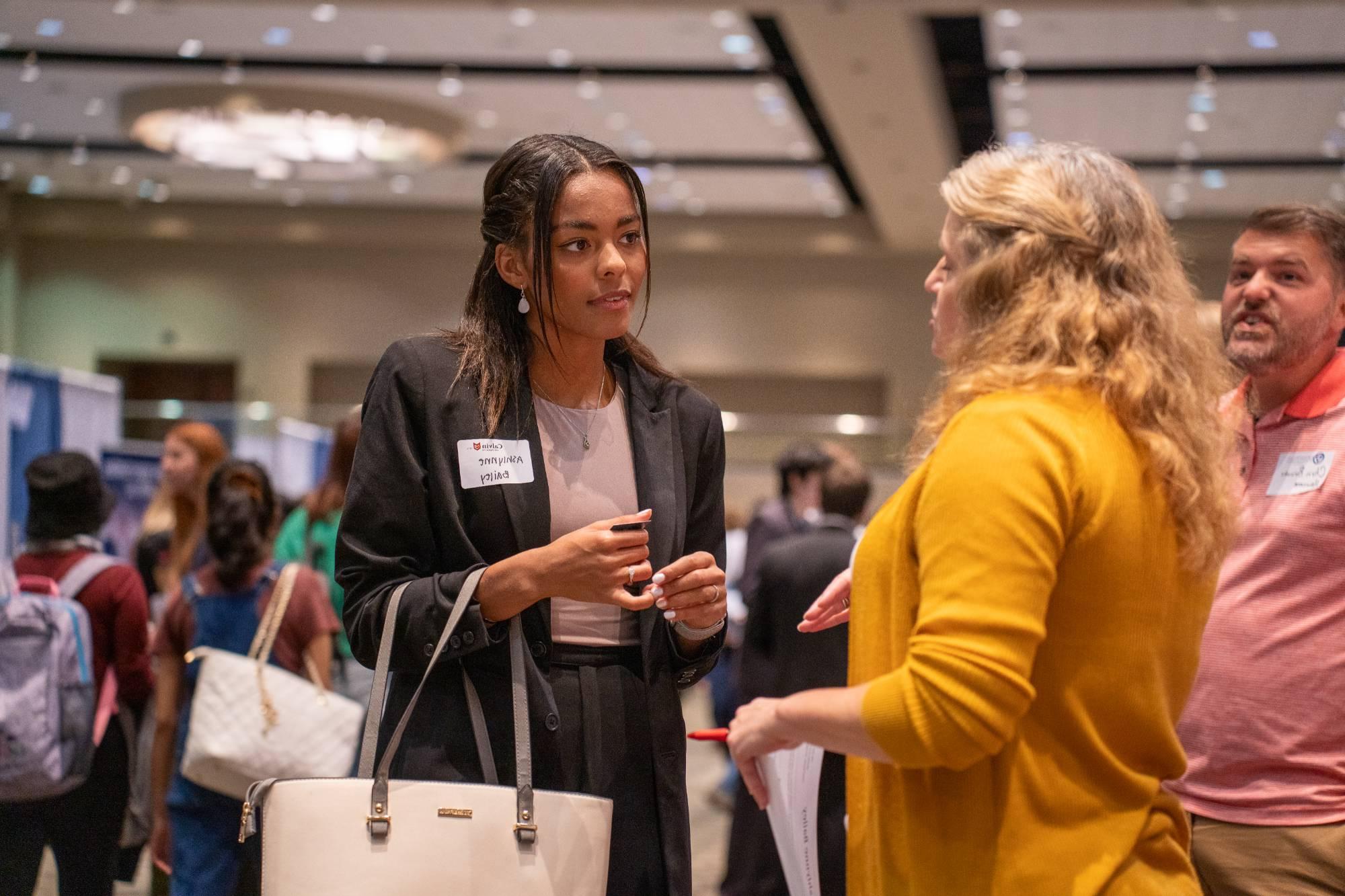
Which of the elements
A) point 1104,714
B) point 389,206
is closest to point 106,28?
point 389,206

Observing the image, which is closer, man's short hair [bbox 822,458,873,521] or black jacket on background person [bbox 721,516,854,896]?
black jacket on background person [bbox 721,516,854,896]

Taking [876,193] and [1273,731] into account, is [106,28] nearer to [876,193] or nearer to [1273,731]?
[876,193]

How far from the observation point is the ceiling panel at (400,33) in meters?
9.73

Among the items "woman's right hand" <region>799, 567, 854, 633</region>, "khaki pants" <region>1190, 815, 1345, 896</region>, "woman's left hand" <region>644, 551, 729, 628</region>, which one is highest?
"woman's left hand" <region>644, 551, 729, 628</region>

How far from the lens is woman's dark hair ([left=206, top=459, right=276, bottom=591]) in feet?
12.6

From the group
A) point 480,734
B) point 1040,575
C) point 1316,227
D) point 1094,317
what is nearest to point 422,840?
point 480,734

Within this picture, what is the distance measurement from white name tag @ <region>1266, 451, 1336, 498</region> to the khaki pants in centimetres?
55

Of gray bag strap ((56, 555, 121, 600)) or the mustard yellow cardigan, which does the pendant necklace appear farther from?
gray bag strap ((56, 555, 121, 600))

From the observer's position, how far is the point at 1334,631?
2.28 metres

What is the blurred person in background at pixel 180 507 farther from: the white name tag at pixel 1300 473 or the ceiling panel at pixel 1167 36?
the ceiling panel at pixel 1167 36

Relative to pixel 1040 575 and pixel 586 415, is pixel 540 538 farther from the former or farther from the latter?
pixel 1040 575

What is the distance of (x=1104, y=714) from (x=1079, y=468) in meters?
0.26

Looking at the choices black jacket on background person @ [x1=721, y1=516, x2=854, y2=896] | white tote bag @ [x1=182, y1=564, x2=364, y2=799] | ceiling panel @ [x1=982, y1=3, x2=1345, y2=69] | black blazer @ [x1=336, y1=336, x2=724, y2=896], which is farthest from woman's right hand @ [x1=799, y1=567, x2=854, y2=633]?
ceiling panel @ [x1=982, y1=3, x2=1345, y2=69]

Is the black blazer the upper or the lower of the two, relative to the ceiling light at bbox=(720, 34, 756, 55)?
lower
